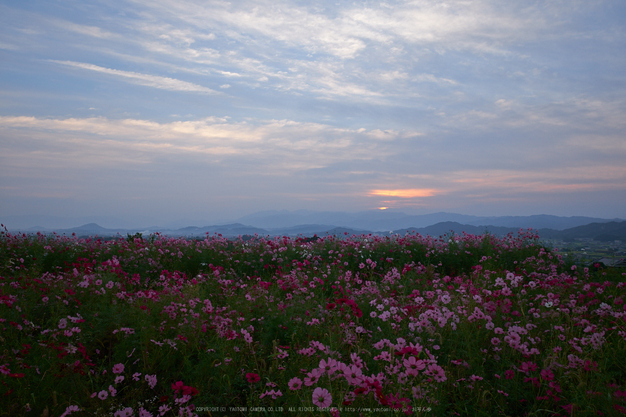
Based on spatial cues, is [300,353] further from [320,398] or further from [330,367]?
[320,398]

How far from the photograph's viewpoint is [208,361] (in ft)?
11.3

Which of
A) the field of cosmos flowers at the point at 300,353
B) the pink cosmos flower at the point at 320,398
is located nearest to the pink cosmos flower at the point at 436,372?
the field of cosmos flowers at the point at 300,353

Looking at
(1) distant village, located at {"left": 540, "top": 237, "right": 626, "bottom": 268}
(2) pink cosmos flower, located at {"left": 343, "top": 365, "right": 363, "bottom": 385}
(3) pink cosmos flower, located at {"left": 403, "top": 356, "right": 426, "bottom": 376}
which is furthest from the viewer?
(1) distant village, located at {"left": 540, "top": 237, "right": 626, "bottom": 268}

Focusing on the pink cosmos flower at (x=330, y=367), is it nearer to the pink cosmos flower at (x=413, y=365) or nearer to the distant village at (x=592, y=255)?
the pink cosmos flower at (x=413, y=365)

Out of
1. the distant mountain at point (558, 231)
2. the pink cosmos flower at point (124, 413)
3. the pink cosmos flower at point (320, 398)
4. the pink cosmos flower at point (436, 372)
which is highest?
the distant mountain at point (558, 231)

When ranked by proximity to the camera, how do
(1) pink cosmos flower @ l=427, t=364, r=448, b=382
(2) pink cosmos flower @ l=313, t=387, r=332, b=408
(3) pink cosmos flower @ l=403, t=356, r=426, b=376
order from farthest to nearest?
(1) pink cosmos flower @ l=427, t=364, r=448, b=382
(3) pink cosmos flower @ l=403, t=356, r=426, b=376
(2) pink cosmos flower @ l=313, t=387, r=332, b=408

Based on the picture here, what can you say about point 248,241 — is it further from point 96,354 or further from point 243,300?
point 96,354

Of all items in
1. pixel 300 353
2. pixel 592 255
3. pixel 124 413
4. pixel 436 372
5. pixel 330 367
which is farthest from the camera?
pixel 592 255

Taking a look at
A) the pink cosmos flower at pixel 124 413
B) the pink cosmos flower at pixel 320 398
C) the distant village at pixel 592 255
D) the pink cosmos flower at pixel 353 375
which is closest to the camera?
the pink cosmos flower at pixel 320 398

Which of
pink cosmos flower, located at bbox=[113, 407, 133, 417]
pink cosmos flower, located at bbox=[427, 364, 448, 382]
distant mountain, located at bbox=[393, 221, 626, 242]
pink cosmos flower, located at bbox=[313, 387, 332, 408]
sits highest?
distant mountain, located at bbox=[393, 221, 626, 242]

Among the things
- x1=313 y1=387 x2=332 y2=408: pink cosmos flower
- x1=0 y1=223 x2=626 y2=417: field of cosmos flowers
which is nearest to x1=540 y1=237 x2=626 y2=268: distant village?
x1=0 y1=223 x2=626 y2=417: field of cosmos flowers

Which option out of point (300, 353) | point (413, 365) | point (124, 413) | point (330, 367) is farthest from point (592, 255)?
point (124, 413)

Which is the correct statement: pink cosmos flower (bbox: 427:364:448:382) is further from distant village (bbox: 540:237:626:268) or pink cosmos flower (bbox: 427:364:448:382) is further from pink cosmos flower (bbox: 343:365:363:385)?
distant village (bbox: 540:237:626:268)

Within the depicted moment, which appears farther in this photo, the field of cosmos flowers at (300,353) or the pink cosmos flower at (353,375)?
the field of cosmos flowers at (300,353)
